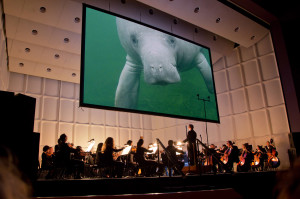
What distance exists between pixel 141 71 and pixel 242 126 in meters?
6.43

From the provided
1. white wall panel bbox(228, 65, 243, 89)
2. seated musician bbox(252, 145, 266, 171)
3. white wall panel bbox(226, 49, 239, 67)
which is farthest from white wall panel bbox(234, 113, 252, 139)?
white wall panel bbox(226, 49, 239, 67)

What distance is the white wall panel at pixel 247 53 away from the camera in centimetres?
1229

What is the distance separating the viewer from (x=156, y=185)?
4.93 meters

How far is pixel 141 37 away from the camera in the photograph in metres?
8.53

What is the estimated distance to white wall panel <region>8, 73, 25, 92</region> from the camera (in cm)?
1230

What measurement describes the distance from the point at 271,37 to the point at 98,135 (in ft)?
31.4

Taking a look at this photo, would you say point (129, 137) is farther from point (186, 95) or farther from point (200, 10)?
point (200, 10)

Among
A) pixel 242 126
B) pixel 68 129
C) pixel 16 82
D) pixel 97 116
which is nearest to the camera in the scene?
pixel 242 126

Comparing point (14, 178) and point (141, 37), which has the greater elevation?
point (141, 37)

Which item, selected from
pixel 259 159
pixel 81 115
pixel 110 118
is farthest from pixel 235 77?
pixel 81 115

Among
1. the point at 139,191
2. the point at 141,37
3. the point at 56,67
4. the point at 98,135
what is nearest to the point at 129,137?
the point at 98,135

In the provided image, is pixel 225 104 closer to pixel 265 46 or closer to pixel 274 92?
pixel 274 92

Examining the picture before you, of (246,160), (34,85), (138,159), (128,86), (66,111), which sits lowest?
(246,160)

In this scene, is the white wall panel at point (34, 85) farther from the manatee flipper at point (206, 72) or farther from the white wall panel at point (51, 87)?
the manatee flipper at point (206, 72)
